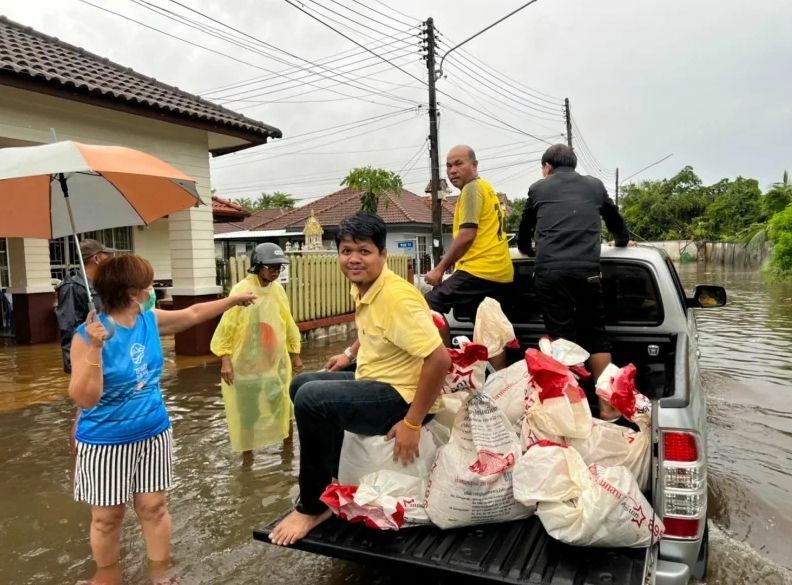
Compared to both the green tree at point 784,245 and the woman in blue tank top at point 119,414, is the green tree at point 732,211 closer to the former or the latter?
the green tree at point 784,245

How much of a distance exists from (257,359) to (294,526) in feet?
6.61

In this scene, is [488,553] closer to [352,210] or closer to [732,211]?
[352,210]

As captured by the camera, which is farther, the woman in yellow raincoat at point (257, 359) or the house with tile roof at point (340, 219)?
the house with tile roof at point (340, 219)

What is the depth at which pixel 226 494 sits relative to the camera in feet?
13.2

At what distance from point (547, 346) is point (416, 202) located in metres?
32.5

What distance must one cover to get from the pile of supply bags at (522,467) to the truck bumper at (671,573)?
0.13 meters

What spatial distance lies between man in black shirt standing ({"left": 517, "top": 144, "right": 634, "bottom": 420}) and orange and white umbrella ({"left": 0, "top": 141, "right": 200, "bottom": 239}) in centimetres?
219

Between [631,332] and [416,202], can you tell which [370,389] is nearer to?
[631,332]

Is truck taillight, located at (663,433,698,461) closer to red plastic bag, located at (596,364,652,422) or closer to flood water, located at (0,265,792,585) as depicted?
red plastic bag, located at (596,364,652,422)

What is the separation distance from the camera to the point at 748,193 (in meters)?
45.2

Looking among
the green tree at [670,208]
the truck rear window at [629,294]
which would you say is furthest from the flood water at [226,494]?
the green tree at [670,208]

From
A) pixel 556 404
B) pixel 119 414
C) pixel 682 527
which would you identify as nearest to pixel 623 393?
pixel 556 404

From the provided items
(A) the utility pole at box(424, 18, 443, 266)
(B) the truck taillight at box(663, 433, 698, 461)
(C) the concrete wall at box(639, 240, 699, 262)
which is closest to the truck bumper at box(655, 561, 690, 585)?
(B) the truck taillight at box(663, 433, 698, 461)

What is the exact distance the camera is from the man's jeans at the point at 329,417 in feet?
7.93
